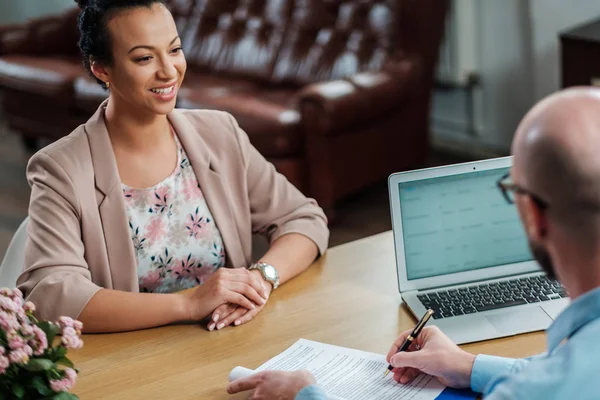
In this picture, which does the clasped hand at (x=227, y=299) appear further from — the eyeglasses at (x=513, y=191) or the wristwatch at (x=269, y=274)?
the eyeglasses at (x=513, y=191)

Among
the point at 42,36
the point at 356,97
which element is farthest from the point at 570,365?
the point at 42,36

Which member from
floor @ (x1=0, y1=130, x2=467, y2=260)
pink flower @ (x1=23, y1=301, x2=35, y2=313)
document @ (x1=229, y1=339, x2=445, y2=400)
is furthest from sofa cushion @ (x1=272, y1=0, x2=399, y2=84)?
pink flower @ (x1=23, y1=301, x2=35, y2=313)

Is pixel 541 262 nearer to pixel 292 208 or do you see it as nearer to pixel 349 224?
pixel 292 208

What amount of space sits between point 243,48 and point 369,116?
1.00 metres

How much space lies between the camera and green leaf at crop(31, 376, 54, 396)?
125 cm

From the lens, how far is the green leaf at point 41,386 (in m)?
1.25

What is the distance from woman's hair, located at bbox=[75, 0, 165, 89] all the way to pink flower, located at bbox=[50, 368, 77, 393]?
2.86 feet

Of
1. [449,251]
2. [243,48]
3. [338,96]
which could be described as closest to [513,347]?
[449,251]

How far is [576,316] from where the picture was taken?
1.07 m

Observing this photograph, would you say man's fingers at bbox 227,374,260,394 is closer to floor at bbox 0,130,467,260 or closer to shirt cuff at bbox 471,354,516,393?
shirt cuff at bbox 471,354,516,393

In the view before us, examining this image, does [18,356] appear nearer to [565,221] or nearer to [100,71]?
[565,221]

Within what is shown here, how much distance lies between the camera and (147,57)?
1941 millimetres

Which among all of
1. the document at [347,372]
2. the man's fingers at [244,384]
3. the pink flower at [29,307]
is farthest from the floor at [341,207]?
the pink flower at [29,307]

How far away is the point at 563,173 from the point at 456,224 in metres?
0.70
